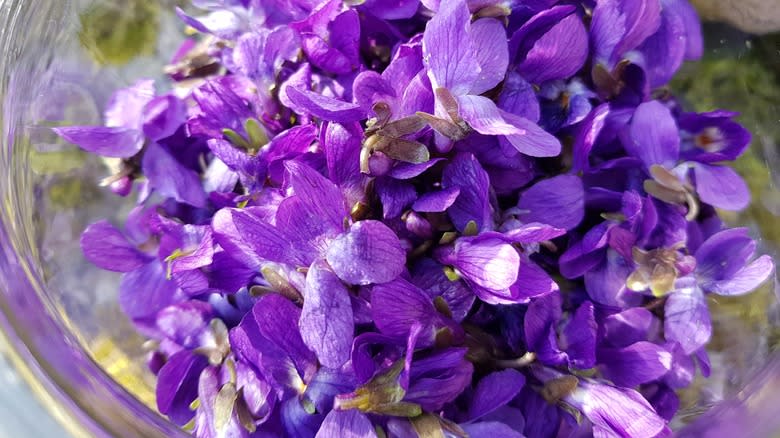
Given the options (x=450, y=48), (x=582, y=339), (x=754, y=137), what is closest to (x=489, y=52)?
(x=450, y=48)

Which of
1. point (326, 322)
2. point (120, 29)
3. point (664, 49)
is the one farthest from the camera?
point (120, 29)

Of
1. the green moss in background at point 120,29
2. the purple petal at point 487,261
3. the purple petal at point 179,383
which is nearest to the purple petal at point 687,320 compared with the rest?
the purple petal at point 487,261

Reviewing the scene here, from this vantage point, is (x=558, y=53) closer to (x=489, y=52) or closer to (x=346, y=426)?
(x=489, y=52)

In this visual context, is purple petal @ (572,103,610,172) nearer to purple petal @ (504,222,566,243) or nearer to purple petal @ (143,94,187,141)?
purple petal @ (504,222,566,243)

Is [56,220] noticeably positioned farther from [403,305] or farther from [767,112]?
[767,112]

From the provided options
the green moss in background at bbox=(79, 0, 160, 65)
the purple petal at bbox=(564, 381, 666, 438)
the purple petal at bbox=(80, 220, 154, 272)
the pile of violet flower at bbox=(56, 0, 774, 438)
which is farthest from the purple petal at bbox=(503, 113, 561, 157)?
the green moss in background at bbox=(79, 0, 160, 65)

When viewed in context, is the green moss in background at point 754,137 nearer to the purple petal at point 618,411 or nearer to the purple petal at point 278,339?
the purple petal at point 618,411
